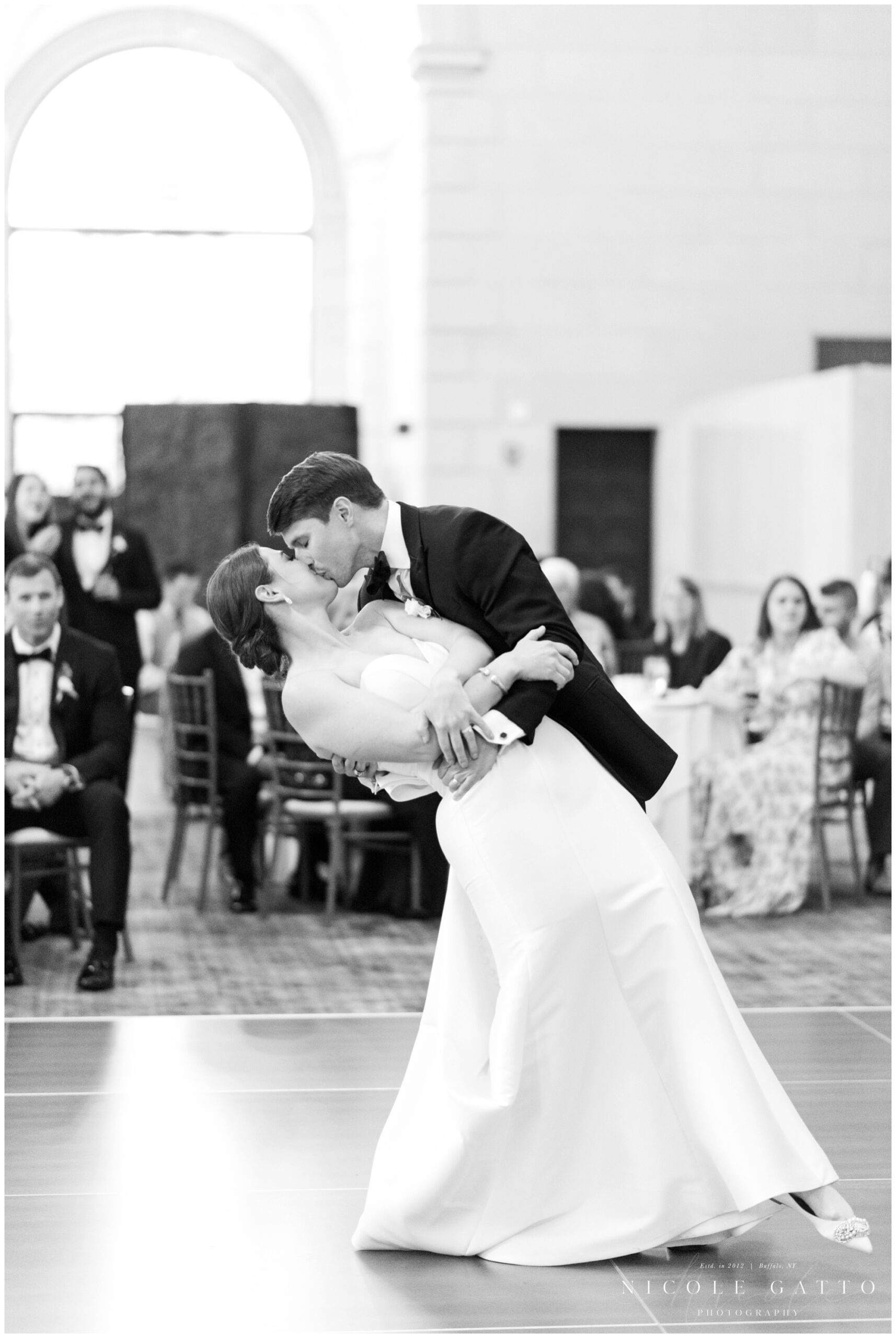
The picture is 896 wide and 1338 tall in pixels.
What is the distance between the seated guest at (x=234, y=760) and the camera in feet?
23.0

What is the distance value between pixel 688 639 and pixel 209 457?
18.6 feet

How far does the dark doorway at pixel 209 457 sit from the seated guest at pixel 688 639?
195 inches

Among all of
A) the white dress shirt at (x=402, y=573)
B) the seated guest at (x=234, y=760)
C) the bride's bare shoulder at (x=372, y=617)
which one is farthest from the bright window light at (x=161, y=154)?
the white dress shirt at (x=402, y=573)

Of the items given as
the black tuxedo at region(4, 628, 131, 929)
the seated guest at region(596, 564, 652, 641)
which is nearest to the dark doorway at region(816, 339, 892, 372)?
the seated guest at region(596, 564, 652, 641)

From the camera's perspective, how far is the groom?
3064mm

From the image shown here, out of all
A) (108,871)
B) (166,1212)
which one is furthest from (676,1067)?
(108,871)

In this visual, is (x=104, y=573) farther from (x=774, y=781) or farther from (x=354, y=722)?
(x=354, y=722)

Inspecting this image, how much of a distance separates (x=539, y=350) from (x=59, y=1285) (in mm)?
11246

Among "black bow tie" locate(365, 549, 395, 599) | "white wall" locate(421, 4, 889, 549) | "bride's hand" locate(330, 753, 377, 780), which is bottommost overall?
"bride's hand" locate(330, 753, 377, 780)

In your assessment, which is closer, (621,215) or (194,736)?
(194,736)

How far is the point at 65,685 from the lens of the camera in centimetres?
598

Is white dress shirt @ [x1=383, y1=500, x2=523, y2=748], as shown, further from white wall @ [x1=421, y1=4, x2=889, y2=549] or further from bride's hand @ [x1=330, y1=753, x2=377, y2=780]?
white wall @ [x1=421, y1=4, x2=889, y2=549]

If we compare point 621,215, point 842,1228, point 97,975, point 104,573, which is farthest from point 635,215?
point 842,1228

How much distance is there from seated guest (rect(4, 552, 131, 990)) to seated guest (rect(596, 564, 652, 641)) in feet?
14.5
